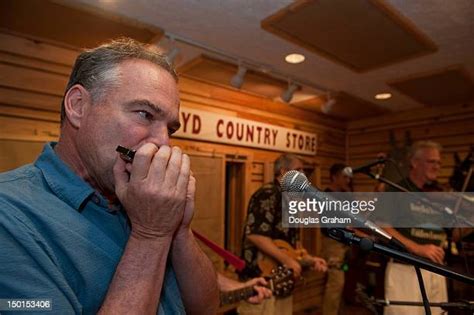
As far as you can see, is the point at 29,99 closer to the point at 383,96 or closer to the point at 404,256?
the point at 404,256

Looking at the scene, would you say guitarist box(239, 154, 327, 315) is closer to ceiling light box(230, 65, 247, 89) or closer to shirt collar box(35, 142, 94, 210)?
ceiling light box(230, 65, 247, 89)

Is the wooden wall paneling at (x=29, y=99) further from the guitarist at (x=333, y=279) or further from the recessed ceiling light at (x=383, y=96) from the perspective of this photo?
the recessed ceiling light at (x=383, y=96)

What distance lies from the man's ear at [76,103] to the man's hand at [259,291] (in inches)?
63.7

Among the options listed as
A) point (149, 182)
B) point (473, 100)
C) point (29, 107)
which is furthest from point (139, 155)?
point (473, 100)

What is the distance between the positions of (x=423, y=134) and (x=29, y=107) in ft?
14.0

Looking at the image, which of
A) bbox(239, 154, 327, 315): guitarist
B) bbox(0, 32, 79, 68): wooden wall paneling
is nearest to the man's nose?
bbox(239, 154, 327, 315): guitarist

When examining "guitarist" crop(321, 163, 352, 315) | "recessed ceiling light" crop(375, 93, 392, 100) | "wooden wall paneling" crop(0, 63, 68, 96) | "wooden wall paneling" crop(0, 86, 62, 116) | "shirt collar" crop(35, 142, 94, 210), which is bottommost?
"guitarist" crop(321, 163, 352, 315)

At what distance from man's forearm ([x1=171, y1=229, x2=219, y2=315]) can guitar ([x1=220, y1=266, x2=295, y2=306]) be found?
114 centimetres

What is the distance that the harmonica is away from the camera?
0.69 meters

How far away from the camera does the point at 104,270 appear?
2.11ft

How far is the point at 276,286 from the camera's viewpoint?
2166 millimetres

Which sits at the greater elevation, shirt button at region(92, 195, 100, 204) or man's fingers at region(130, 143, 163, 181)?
man's fingers at region(130, 143, 163, 181)

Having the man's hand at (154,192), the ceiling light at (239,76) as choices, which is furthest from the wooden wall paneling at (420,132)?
the man's hand at (154,192)

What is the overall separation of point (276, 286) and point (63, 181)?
71.4 inches
